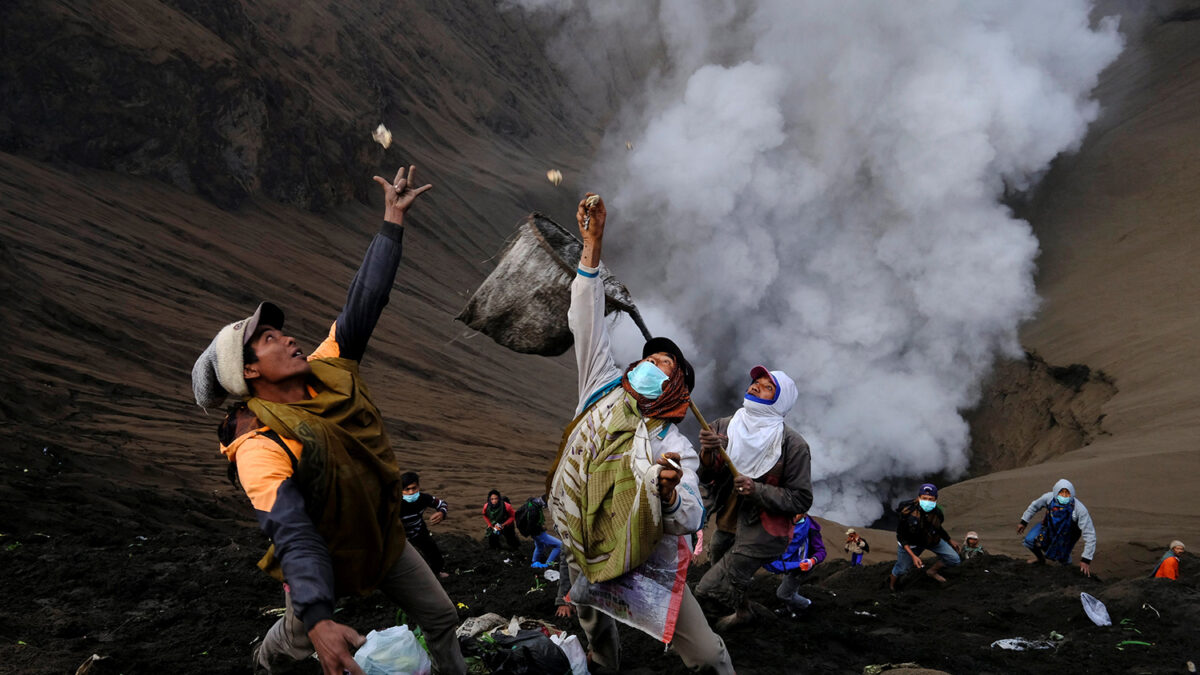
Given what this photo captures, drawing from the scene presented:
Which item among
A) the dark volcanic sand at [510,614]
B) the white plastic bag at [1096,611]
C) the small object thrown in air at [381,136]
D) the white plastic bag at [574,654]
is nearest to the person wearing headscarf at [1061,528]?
the dark volcanic sand at [510,614]

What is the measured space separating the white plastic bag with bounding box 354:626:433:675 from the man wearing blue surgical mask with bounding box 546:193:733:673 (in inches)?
23.4

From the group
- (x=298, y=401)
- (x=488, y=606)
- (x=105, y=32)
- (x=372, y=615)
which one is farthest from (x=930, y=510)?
(x=105, y=32)

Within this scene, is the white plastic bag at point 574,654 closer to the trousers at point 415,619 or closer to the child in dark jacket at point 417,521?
the trousers at point 415,619

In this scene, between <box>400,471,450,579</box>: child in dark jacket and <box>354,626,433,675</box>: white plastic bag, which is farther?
<box>400,471,450,579</box>: child in dark jacket

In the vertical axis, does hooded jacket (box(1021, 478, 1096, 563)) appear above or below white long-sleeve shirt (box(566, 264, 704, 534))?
above

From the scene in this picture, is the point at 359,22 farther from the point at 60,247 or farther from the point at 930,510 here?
the point at 930,510

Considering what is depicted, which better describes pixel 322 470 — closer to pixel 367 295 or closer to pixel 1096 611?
pixel 367 295

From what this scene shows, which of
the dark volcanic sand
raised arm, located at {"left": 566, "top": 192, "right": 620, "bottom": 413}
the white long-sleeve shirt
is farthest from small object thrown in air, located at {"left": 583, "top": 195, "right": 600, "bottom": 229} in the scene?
the dark volcanic sand

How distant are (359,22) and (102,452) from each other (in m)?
34.7

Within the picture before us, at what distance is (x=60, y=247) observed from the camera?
553 inches

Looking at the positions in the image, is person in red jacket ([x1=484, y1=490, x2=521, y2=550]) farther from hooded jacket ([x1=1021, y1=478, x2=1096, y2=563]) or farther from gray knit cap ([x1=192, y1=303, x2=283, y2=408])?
gray knit cap ([x1=192, y1=303, x2=283, y2=408])

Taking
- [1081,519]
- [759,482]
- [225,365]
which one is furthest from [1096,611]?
[225,365]

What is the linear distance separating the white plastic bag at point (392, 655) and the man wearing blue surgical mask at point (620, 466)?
1.95 ft

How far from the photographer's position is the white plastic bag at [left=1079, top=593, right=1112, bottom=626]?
5.58 metres
